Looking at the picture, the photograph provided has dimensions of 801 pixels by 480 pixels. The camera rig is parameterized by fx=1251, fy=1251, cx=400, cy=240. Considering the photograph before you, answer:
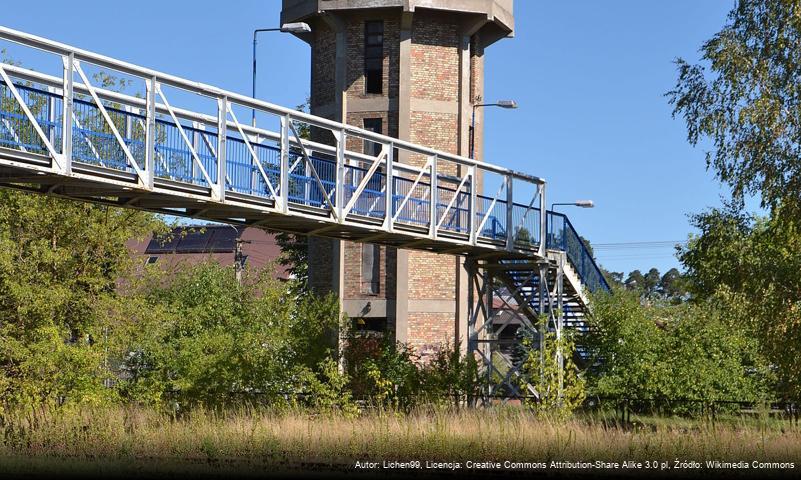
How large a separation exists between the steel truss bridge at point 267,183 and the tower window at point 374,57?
555 centimetres

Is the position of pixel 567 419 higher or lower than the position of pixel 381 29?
lower

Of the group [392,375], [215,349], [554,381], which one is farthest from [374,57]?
[554,381]

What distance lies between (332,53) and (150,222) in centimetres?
1090

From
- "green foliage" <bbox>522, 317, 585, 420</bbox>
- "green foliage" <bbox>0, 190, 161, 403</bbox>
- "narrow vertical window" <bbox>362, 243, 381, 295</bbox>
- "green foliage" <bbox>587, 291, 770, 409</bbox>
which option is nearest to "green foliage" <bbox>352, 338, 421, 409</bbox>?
"green foliage" <bbox>522, 317, 585, 420</bbox>

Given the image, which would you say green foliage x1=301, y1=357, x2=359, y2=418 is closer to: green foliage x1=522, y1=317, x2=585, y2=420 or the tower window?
green foliage x1=522, y1=317, x2=585, y2=420

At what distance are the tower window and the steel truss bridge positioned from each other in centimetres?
555

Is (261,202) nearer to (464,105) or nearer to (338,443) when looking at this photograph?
(338,443)

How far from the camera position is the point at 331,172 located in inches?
1091

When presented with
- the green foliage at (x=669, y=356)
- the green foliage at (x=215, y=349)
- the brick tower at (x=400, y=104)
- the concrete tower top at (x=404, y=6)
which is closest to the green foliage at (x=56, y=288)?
the green foliage at (x=215, y=349)

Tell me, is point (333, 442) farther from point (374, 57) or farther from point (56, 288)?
point (374, 57)

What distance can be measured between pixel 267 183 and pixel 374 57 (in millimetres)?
18073

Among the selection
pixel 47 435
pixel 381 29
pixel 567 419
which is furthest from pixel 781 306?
pixel 381 29

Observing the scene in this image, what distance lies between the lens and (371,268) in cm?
4072

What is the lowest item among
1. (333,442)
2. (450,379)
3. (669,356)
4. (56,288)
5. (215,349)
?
(333,442)
